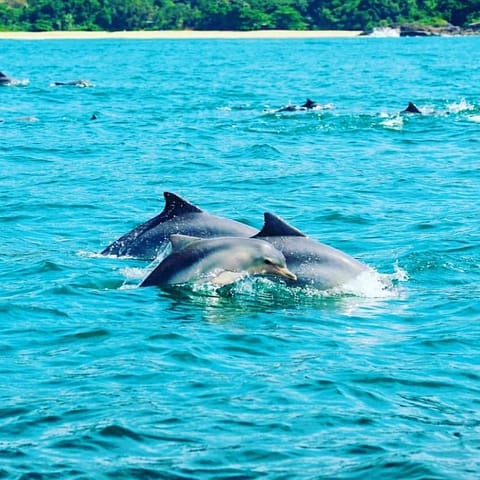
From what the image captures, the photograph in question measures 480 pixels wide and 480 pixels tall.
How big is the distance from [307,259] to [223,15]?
151073 millimetres

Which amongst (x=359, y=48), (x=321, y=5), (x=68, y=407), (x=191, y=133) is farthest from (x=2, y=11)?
(x=68, y=407)

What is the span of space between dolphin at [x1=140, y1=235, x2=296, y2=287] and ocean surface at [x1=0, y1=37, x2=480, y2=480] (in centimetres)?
20

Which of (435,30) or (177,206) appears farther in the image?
(435,30)

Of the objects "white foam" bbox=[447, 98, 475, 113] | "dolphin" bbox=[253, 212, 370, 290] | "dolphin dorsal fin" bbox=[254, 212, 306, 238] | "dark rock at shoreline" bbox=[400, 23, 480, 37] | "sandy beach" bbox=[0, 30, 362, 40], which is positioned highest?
"dolphin dorsal fin" bbox=[254, 212, 306, 238]

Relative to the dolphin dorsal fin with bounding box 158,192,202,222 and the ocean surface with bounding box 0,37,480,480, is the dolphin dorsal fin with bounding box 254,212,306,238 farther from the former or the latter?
the dolphin dorsal fin with bounding box 158,192,202,222

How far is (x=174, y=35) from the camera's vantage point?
15675 cm

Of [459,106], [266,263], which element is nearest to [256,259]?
[266,263]

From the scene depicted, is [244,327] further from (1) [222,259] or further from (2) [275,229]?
(2) [275,229]

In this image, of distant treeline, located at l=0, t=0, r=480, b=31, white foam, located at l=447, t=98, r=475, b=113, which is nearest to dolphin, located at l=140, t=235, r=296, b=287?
white foam, located at l=447, t=98, r=475, b=113

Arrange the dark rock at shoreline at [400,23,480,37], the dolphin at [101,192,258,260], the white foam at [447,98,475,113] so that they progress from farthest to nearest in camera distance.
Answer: the dark rock at shoreline at [400,23,480,37] < the white foam at [447,98,475,113] < the dolphin at [101,192,258,260]

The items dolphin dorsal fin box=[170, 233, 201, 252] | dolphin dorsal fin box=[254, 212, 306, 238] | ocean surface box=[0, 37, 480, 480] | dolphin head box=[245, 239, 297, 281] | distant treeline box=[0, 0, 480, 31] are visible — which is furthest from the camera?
distant treeline box=[0, 0, 480, 31]

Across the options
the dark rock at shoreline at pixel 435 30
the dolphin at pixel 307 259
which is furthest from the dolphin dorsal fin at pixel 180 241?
the dark rock at shoreline at pixel 435 30

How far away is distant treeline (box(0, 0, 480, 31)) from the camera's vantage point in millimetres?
160250

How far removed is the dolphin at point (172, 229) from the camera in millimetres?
15641
